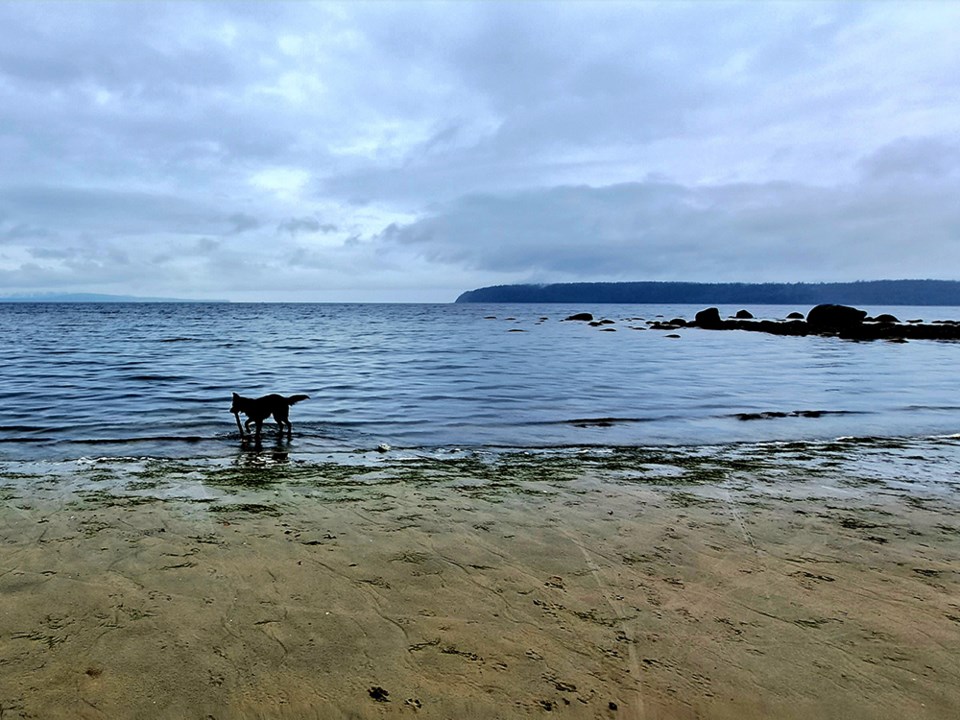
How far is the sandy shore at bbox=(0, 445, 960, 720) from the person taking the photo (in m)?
3.46

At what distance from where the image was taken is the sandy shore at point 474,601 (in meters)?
3.46

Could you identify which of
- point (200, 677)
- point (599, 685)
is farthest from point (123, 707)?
point (599, 685)

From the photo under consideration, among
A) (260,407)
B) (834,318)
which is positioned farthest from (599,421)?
(834,318)

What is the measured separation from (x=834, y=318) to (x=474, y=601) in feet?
221

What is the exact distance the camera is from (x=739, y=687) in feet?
11.7

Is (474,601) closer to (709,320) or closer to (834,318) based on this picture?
(834,318)

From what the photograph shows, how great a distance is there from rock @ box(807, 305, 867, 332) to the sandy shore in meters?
59.2

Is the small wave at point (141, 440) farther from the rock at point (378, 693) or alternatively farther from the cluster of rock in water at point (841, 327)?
the cluster of rock in water at point (841, 327)

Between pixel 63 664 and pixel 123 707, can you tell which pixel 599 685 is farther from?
pixel 63 664

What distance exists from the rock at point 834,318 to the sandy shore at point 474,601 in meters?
59.2

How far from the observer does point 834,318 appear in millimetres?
60062

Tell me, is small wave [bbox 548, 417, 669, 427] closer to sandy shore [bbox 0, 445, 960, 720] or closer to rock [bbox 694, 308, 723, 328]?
sandy shore [bbox 0, 445, 960, 720]

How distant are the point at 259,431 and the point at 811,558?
977 centimetres

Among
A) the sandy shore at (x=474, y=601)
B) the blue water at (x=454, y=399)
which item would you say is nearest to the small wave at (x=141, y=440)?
the blue water at (x=454, y=399)
